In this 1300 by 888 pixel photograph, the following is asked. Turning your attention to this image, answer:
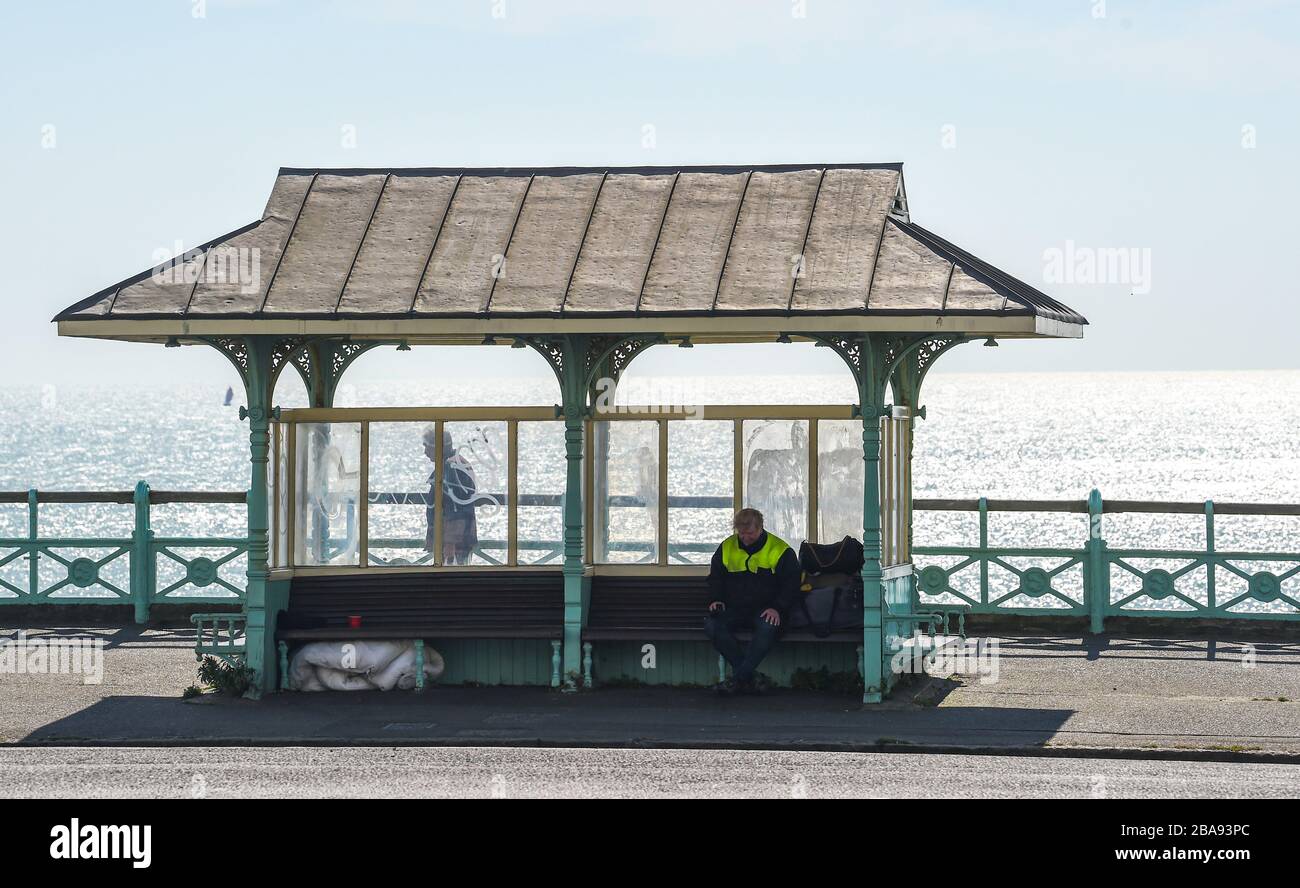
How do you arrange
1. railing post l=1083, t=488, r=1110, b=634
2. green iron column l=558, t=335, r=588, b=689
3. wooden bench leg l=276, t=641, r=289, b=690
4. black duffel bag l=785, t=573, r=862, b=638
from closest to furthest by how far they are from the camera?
black duffel bag l=785, t=573, r=862, b=638 < green iron column l=558, t=335, r=588, b=689 < wooden bench leg l=276, t=641, r=289, b=690 < railing post l=1083, t=488, r=1110, b=634

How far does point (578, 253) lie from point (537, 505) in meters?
2.38

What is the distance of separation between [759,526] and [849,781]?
13.0 feet

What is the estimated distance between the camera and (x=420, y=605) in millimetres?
16562

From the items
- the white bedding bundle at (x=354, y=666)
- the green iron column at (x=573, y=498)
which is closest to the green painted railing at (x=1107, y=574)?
the green iron column at (x=573, y=498)

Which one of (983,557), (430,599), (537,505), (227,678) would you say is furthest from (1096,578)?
(227,678)

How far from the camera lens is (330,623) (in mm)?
16406

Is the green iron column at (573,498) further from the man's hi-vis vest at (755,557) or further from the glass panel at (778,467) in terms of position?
the glass panel at (778,467)

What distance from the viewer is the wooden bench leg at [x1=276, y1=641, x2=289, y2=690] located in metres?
16.3

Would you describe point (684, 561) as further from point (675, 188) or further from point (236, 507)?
point (236, 507)

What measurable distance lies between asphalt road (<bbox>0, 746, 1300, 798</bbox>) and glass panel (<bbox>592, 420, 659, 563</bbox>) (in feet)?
11.4

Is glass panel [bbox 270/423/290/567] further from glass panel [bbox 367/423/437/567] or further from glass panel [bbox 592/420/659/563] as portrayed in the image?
glass panel [bbox 592/420/659/563]

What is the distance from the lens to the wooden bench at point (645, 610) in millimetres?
15977

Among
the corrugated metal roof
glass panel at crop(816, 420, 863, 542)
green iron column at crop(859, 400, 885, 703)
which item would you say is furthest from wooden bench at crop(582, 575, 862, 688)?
the corrugated metal roof

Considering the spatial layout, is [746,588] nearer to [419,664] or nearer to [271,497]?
[419,664]
